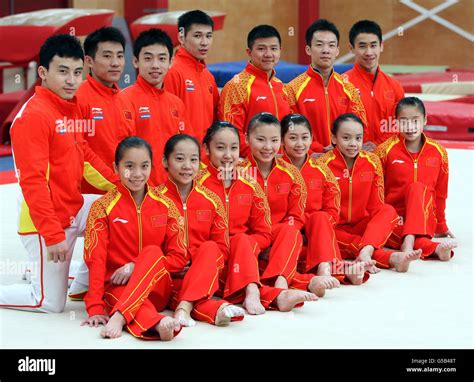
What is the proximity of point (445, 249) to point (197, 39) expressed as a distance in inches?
72.3

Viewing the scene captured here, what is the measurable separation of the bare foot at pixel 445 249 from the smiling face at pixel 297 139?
917 millimetres

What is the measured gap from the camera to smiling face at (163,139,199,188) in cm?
409

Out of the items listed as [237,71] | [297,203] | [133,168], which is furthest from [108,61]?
[237,71]

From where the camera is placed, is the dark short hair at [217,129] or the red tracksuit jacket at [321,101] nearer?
the dark short hair at [217,129]

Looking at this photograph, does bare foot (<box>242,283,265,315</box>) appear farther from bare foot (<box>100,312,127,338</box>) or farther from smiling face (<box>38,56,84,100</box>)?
smiling face (<box>38,56,84,100</box>)

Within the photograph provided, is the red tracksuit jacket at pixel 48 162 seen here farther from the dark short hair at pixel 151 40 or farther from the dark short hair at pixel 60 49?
the dark short hair at pixel 151 40

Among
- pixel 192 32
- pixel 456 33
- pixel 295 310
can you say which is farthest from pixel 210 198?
pixel 456 33

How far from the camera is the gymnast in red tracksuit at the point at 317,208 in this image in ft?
14.7

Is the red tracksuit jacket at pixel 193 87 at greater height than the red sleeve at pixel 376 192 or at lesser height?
greater

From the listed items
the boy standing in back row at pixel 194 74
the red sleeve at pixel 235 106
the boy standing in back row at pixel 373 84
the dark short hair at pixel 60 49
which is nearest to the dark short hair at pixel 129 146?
the dark short hair at pixel 60 49

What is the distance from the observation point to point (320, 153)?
5.21 metres

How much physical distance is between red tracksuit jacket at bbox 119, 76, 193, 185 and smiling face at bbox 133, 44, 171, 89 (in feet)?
0.14

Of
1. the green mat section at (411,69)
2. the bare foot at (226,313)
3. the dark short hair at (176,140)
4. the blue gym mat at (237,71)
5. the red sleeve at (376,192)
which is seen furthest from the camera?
the green mat section at (411,69)

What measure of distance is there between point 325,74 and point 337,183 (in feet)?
2.66
